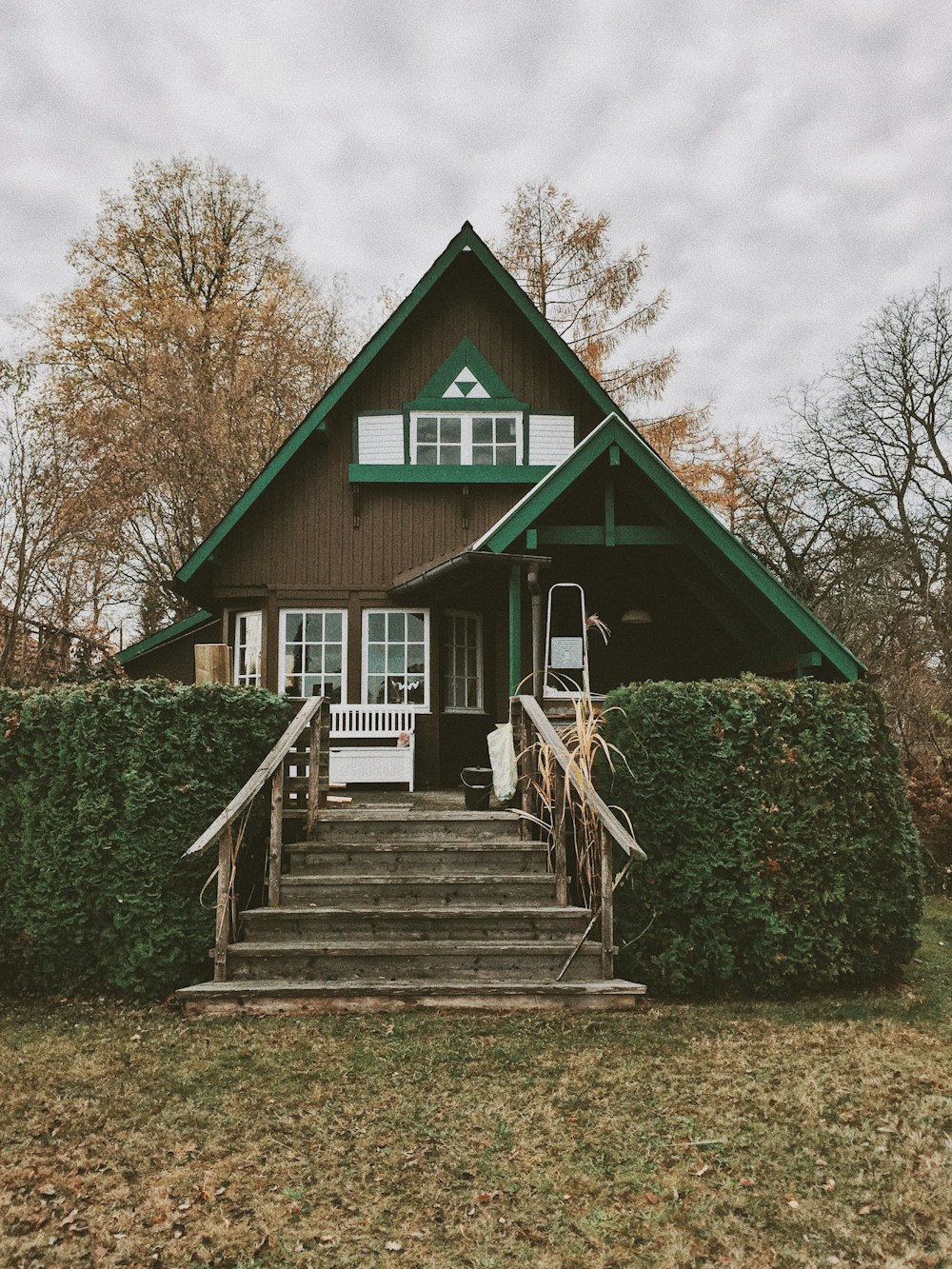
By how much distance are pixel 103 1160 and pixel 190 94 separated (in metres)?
11.5

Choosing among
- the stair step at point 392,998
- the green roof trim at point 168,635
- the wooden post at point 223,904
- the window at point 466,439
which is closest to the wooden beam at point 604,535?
the window at point 466,439

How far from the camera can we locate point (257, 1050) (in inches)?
203

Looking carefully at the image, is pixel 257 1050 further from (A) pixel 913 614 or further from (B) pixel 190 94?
(A) pixel 913 614

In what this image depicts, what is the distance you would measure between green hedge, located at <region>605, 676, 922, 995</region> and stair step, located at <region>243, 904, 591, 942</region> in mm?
477

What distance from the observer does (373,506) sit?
1244 centimetres

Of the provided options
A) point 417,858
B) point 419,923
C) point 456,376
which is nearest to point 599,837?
point 419,923

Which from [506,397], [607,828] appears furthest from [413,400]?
[607,828]

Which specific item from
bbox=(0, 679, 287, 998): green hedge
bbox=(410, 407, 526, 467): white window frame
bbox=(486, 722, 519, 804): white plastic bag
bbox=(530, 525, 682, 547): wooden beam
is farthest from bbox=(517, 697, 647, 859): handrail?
bbox=(410, 407, 526, 467): white window frame

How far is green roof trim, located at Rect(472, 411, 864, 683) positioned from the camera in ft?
31.2

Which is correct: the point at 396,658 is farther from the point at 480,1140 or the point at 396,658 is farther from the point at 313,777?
the point at 480,1140

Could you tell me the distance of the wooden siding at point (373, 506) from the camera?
12.3 meters

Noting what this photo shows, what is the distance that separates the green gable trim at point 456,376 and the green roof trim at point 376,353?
0.16 meters

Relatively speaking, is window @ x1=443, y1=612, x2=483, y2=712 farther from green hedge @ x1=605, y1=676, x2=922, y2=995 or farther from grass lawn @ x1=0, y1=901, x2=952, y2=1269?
grass lawn @ x1=0, y1=901, x2=952, y2=1269

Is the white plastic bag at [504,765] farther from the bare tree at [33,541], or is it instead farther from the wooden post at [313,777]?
the bare tree at [33,541]
